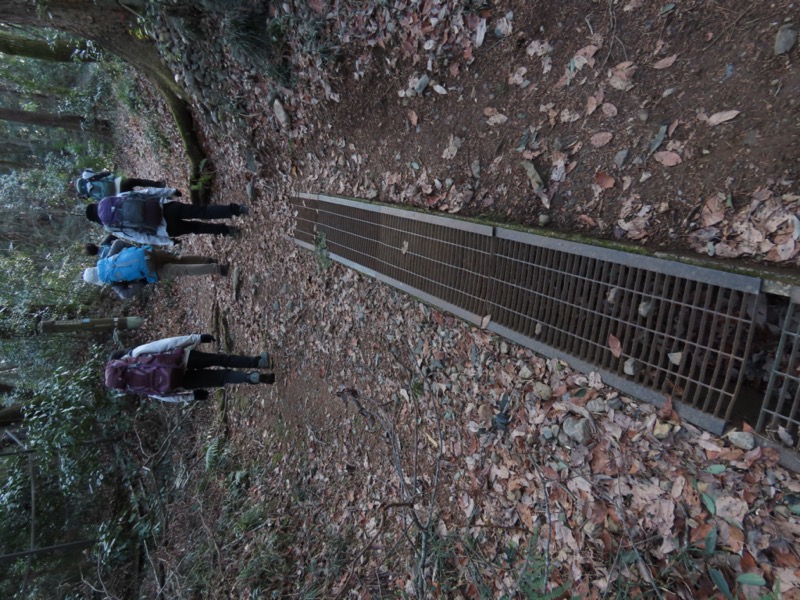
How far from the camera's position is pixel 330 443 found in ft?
17.5

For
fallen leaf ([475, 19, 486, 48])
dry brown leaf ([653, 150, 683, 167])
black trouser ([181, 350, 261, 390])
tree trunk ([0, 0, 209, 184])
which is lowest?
black trouser ([181, 350, 261, 390])

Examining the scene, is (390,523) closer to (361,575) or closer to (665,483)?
(361,575)

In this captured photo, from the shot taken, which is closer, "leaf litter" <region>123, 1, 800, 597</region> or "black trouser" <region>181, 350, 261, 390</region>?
"leaf litter" <region>123, 1, 800, 597</region>

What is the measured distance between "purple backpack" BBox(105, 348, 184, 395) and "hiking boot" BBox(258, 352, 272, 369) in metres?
1.40

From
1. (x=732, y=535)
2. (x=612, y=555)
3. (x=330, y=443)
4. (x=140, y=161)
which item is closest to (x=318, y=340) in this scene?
(x=330, y=443)

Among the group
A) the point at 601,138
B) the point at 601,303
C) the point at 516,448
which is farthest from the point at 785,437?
the point at 601,138

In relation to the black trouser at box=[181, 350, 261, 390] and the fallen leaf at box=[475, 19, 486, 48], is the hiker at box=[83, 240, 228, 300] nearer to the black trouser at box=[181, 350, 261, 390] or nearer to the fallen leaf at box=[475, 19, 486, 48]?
the black trouser at box=[181, 350, 261, 390]

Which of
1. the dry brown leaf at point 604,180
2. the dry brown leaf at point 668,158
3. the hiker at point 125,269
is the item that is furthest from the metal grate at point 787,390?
the hiker at point 125,269

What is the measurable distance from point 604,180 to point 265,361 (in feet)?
17.1

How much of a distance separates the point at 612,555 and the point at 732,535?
68cm

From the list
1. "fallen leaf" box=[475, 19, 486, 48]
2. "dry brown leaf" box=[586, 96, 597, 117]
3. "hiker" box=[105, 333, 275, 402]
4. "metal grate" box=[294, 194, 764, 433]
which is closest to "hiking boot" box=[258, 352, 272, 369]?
"hiker" box=[105, 333, 275, 402]

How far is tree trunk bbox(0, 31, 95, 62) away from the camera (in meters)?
8.70

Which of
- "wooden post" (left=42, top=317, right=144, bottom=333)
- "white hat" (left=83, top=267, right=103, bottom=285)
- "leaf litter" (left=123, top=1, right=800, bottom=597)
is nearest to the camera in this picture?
"leaf litter" (left=123, top=1, right=800, bottom=597)

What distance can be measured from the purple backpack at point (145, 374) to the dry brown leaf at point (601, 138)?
4.81m
